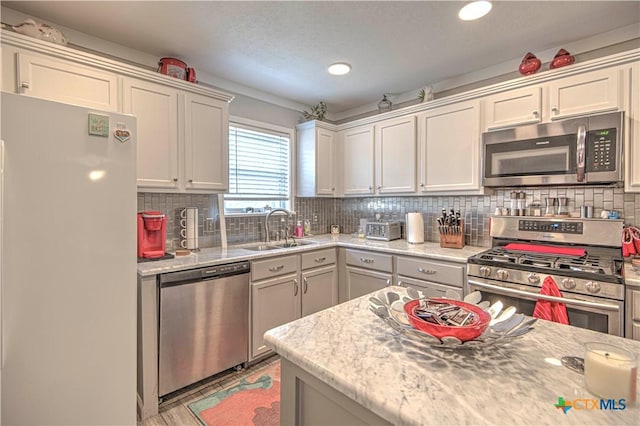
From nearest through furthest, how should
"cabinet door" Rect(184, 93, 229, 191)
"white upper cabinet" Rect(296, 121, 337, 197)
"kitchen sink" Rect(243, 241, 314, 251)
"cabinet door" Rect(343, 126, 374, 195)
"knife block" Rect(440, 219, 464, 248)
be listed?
"cabinet door" Rect(184, 93, 229, 191), "knife block" Rect(440, 219, 464, 248), "kitchen sink" Rect(243, 241, 314, 251), "cabinet door" Rect(343, 126, 374, 195), "white upper cabinet" Rect(296, 121, 337, 197)

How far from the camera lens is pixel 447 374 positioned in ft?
2.44

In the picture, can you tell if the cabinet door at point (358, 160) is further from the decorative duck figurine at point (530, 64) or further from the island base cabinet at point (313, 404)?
the island base cabinet at point (313, 404)

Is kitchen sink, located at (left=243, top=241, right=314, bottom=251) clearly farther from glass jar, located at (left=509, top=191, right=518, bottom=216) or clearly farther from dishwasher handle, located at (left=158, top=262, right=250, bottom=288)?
glass jar, located at (left=509, top=191, right=518, bottom=216)

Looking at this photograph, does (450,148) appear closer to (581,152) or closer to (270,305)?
(581,152)

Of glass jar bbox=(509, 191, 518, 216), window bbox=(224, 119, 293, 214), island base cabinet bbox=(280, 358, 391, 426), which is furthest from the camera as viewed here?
window bbox=(224, 119, 293, 214)

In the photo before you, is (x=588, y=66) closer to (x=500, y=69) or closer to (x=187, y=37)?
(x=500, y=69)

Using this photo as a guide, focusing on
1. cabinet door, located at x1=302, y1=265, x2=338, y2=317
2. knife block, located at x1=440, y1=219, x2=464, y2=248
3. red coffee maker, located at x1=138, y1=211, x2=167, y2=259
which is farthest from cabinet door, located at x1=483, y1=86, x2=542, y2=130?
red coffee maker, located at x1=138, y1=211, x2=167, y2=259

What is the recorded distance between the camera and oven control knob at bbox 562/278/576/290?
181 centimetres

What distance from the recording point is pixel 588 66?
209 cm

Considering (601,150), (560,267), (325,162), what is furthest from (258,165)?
(601,150)

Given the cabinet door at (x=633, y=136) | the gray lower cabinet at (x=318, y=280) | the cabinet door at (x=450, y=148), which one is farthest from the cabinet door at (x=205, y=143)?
the cabinet door at (x=633, y=136)

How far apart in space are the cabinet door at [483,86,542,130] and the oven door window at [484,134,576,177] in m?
0.17

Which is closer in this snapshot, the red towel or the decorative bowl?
the decorative bowl

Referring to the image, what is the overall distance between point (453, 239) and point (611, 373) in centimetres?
226
